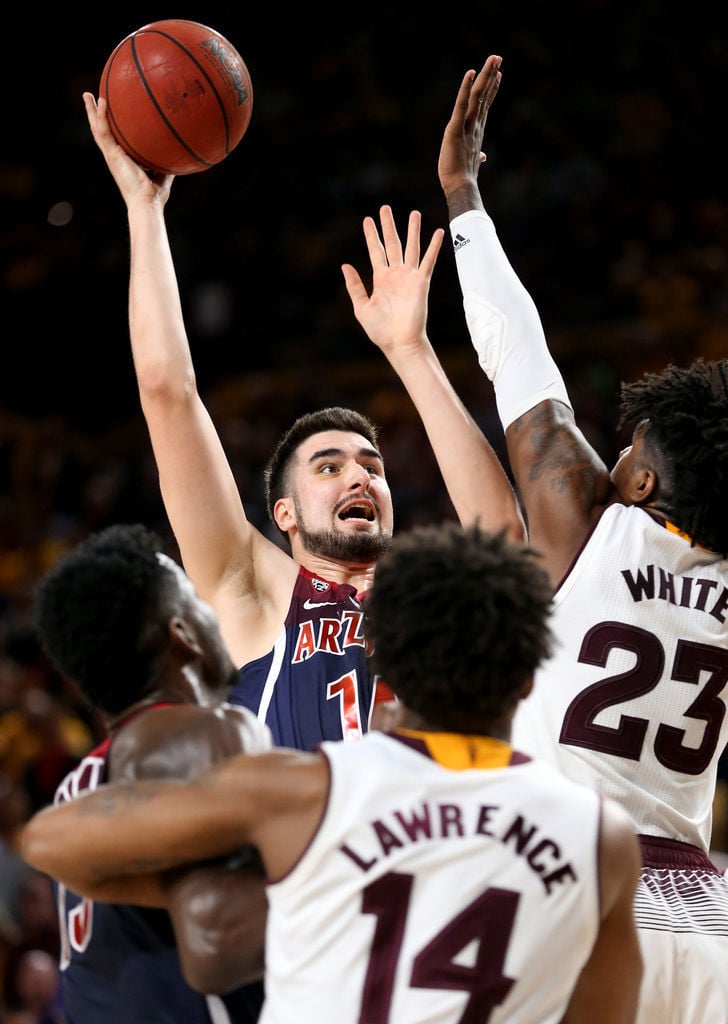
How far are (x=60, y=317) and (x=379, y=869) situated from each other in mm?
10255

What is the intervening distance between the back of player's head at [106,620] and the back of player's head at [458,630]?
43 cm

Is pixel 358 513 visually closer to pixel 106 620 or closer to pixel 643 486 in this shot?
pixel 643 486

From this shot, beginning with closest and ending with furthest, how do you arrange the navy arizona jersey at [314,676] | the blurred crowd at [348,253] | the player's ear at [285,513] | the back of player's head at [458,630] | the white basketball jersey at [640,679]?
the back of player's head at [458,630]
the white basketball jersey at [640,679]
the navy arizona jersey at [314,676]
the player's ear at [285,513]
the blurred crowd at [348,253]

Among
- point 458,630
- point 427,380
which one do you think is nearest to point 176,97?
point 427,380

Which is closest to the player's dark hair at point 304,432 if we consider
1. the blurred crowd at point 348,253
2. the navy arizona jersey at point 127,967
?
the navy arizona jersey at point 127,967

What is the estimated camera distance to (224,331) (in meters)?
12.1

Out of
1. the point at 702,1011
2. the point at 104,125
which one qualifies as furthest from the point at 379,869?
the point at 104,125

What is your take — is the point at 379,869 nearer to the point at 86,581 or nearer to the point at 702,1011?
the point at 86,581

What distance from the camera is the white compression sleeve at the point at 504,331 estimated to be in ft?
11.1

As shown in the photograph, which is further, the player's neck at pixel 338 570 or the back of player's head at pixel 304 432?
the back of player's head at pixel 304 432

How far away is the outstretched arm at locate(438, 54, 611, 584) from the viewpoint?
3184 millimetres

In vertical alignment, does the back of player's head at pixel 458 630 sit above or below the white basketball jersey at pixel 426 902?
above

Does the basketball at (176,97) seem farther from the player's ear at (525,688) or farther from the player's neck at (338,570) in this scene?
the player's ear at (525,688)

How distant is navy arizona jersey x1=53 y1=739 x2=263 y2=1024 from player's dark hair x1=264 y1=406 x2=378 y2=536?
213cm
